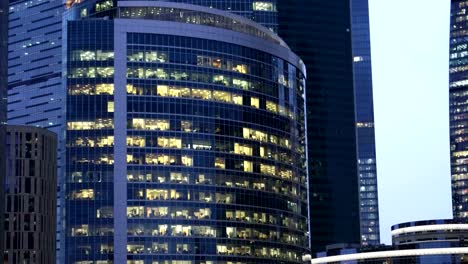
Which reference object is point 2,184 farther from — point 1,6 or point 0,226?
point 1,6

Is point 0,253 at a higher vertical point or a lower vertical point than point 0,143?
lower

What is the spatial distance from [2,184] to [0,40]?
19.0 meters

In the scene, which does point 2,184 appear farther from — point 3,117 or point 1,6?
point 1,6

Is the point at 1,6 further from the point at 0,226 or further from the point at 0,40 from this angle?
the point at 0,226

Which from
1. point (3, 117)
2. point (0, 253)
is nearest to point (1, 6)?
point (3, 117)

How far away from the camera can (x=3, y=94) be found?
463 ft

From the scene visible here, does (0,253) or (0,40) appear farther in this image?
(0,253)

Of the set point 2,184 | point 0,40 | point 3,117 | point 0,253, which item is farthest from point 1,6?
point 0,253

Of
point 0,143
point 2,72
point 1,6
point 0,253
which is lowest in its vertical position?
point 0,253

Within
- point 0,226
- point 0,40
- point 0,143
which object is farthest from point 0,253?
point 0,40

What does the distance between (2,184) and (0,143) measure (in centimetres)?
580

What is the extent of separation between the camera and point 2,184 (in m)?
143

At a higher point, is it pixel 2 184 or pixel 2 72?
pixel 2 72

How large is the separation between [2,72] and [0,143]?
30.6 ft
